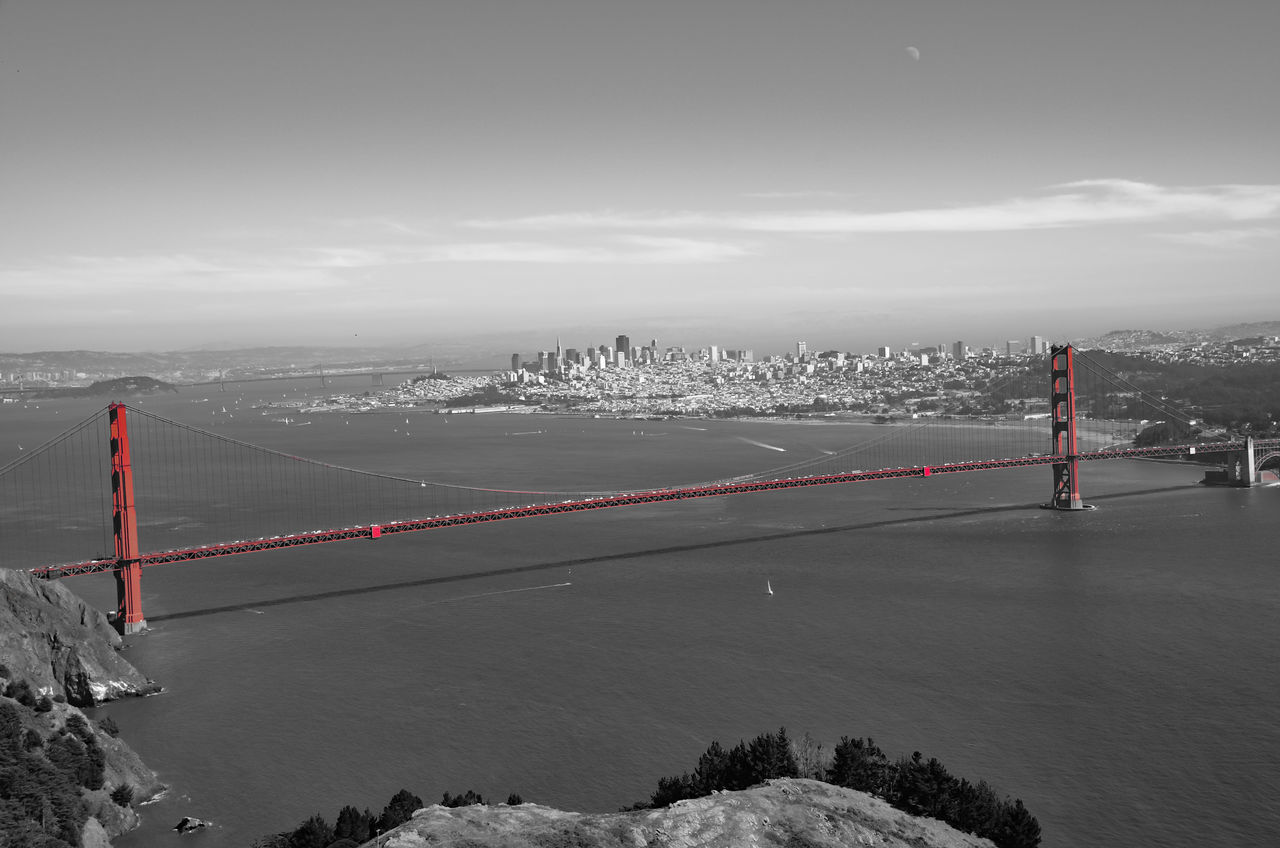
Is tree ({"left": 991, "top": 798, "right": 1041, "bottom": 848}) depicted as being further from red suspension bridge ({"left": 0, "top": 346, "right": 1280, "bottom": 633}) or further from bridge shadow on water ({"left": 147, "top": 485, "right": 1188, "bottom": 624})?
bridge shadow on water ({"left": 147, "top": 485, "right": 1188, "bottom": 624})

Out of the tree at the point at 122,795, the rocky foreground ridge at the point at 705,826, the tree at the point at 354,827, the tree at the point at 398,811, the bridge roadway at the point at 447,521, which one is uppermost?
the bridge roadway at the point at 447,521

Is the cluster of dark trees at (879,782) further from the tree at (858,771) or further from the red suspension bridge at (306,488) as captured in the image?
the red suspension bridge at (306,488)

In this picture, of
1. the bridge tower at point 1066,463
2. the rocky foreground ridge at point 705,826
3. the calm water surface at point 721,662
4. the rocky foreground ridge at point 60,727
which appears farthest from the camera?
the bridge tower at point 1066,463

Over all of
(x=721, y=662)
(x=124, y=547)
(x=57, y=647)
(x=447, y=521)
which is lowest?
(x=721, y=662)

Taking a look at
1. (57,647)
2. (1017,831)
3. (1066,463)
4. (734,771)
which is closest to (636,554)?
(57,647)

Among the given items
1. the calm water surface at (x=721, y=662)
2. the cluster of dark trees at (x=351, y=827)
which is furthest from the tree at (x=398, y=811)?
the calm water surface at (x=721, y=662)

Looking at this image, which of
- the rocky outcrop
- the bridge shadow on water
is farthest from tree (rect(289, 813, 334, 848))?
the bridge shadow on water

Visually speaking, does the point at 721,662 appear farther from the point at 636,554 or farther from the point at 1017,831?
the point at 636,554
